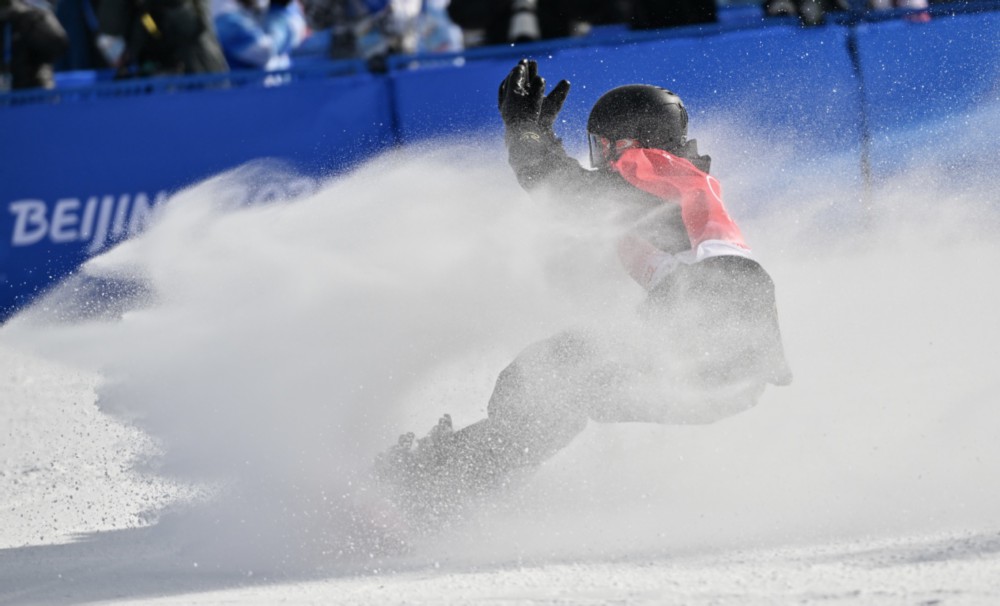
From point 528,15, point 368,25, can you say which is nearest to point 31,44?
point 368,25

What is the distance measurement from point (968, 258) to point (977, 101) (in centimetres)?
106

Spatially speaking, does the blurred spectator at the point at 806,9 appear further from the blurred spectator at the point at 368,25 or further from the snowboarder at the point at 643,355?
the snowboarder at the point at 643,355

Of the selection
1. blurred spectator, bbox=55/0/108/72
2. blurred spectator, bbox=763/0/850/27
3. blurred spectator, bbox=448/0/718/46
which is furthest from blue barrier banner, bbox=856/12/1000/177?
blurred spectator, bbox=55/0/108/72

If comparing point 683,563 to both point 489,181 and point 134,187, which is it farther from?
point 134,187

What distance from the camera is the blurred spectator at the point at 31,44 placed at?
773cm

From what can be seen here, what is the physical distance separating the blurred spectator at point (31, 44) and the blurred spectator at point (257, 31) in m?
0.99

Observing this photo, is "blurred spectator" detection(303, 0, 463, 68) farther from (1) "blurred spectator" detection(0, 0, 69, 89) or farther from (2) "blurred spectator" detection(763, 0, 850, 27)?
(2) "blurred spectator" detection(763, 0, 850, 27)

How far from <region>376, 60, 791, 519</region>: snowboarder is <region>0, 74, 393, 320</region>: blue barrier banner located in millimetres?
2677

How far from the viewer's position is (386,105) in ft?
22.1

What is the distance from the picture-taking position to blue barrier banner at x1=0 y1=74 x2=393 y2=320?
6762 mm

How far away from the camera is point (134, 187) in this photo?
681 centimetres

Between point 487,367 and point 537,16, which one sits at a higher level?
point 537,16

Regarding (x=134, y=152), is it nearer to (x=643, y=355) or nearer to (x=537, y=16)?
(x=537, y=16)

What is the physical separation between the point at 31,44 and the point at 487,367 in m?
4.16
